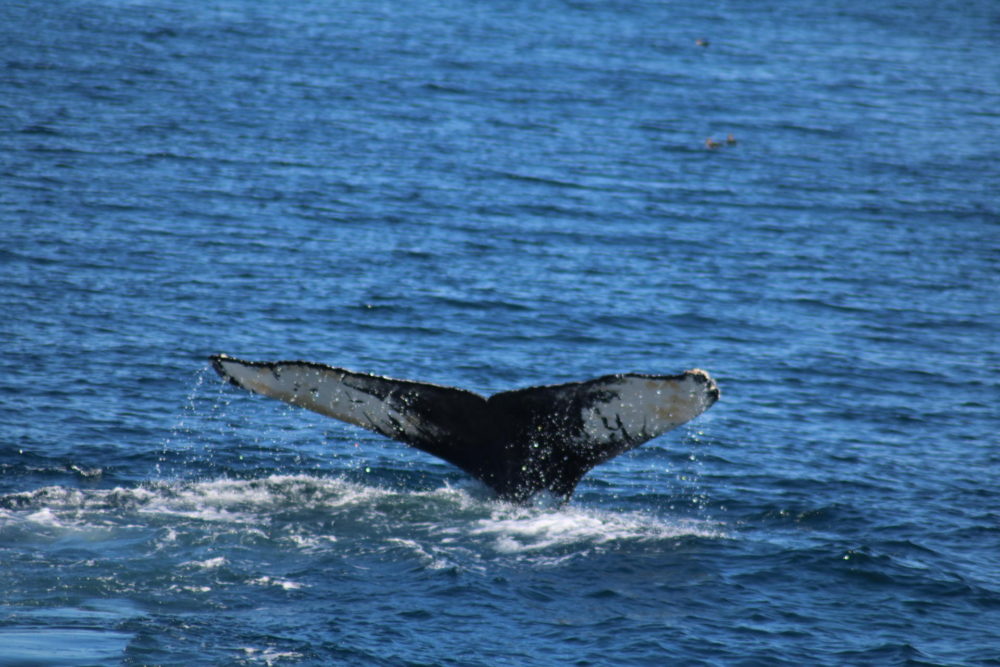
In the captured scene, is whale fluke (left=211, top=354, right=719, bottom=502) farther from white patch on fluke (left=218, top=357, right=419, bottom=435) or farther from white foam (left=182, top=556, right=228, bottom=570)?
white foam (left=182, top=556, right=228, bottom=570)

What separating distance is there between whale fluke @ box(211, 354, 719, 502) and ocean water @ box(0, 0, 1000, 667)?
2.32ft

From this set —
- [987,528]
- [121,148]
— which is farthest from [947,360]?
[121,148]

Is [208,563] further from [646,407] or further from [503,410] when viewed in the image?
Result: [646,407]

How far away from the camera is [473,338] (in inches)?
711

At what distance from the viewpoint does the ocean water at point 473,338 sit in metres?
9.63

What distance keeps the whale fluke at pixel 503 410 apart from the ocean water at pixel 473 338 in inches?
27.9

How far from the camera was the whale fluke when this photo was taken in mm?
9672

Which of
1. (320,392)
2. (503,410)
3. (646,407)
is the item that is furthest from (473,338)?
(646,407)

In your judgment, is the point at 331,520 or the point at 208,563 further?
the point at 331,520

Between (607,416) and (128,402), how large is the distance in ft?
21.1

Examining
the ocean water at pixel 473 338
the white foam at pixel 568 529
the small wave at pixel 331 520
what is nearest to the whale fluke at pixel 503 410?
the white foam at pixel 568 529

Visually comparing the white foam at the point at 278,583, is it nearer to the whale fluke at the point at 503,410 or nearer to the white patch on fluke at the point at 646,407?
the whale fluke at the point at 503,410

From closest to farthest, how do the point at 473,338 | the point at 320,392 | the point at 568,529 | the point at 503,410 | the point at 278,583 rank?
the point at 278,583 → the point at 320,392 → the point at 503,410 → the point at 568,529 → the point at 473,338

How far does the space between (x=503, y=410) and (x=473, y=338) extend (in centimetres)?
785
